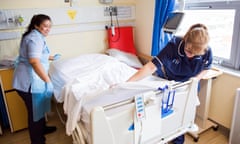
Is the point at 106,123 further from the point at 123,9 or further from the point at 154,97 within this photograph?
the point at 123,9

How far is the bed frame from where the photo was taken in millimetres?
1150

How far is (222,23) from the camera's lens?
2268 millimetres

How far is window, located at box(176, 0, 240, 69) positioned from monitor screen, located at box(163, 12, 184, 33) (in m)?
0.06

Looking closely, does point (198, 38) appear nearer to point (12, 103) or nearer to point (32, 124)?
point (32, 124)

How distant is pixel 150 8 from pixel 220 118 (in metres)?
1.65

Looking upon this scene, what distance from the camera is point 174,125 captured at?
151 cm

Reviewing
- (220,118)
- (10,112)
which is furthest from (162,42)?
(10,112)

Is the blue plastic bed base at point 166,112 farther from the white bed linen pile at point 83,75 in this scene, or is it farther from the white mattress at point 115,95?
the white bed linen pile at point 83,75

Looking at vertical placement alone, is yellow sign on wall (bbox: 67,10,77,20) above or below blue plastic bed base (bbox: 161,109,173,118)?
above

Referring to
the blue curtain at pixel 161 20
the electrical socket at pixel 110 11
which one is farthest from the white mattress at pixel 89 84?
the electrical socket at pixel 110 11

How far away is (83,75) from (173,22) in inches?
43.8

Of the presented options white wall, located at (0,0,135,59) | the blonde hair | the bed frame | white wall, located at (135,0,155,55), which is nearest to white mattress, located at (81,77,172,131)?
the bed frame

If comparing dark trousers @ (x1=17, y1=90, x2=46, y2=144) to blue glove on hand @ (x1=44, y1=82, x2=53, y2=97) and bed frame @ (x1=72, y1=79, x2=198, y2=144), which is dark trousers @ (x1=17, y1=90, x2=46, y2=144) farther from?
bed frame @ (x1=72, y1=79, x2=198, y2=144)

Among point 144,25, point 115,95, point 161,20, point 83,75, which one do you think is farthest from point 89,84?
point 144,25
